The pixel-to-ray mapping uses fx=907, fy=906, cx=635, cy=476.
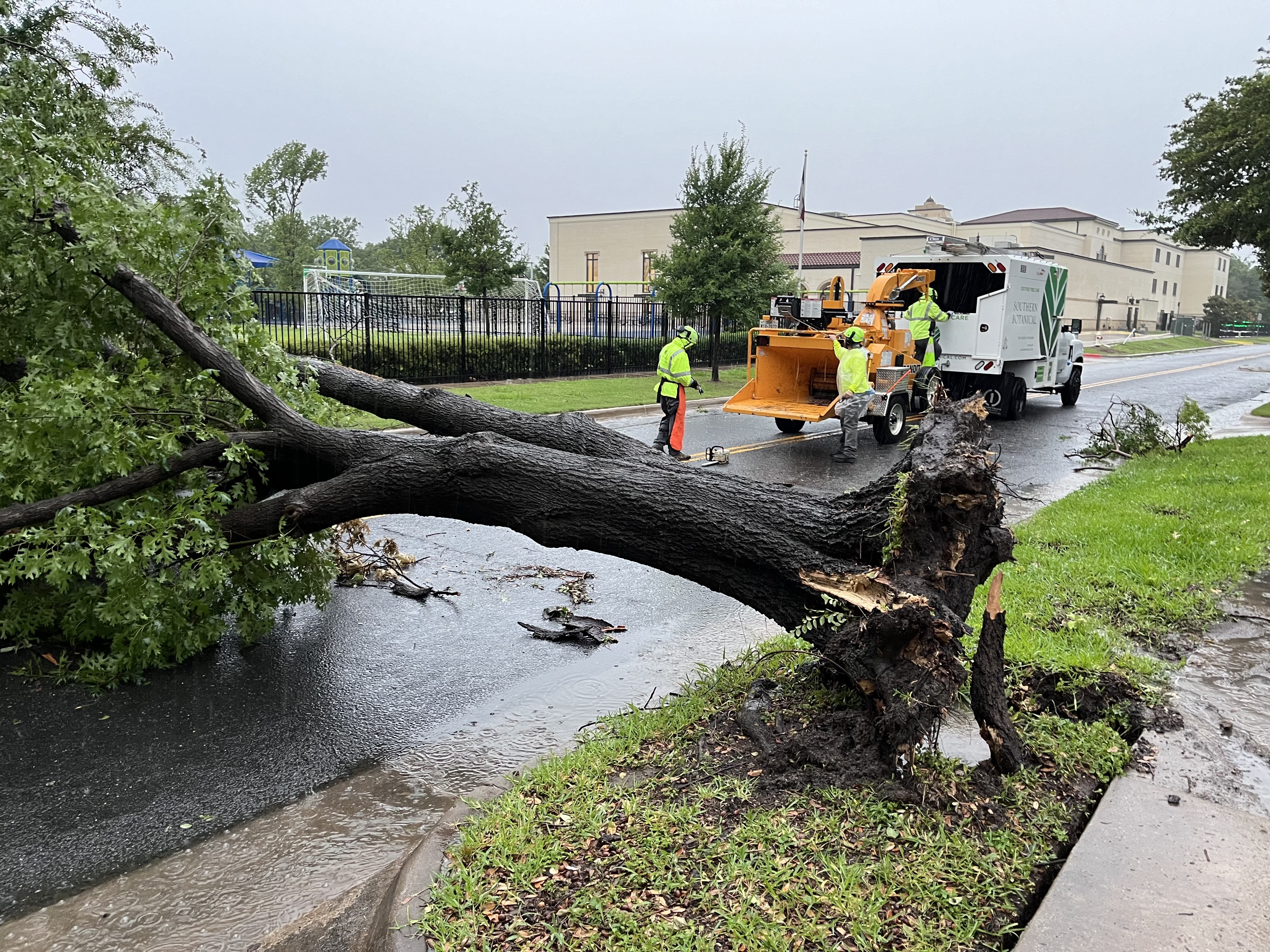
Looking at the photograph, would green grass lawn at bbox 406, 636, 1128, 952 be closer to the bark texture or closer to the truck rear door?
the bark texture

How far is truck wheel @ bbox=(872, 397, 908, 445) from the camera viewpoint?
13625 mm

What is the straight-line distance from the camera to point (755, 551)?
3.90 m

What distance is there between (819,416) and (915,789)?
1017cm

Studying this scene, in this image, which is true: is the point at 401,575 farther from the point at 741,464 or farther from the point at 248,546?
the point at 741,464

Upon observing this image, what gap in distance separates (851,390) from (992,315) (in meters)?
5.46

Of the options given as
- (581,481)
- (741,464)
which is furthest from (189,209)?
(741,464)

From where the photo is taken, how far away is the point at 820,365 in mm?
14086

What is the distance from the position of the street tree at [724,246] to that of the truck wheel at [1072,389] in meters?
6.83

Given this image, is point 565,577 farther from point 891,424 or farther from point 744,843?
point 891,424

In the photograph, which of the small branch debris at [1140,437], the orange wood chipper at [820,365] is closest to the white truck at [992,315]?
the orange wood chipper at [820,365]

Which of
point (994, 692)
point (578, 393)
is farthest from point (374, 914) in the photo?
point (578, 393)

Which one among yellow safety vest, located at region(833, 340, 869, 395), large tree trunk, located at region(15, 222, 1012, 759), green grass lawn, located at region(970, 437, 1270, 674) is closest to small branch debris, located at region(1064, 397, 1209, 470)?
green grass lawn, located at region(970, 437, 1270, 674)

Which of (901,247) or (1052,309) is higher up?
(901,247)

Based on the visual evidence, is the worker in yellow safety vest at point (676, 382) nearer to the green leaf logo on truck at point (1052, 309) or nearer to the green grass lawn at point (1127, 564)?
the green grass lawn at point (1127, 564)
